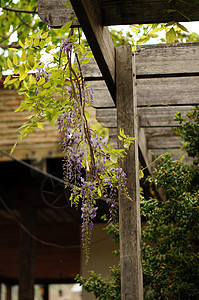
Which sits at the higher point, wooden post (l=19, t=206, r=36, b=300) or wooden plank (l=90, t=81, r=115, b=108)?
wooden plank (l=90, t=81, r=115, b=108)

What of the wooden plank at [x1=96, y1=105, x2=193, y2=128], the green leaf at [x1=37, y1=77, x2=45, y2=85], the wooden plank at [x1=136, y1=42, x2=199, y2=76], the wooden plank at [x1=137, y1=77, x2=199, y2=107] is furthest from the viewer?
the wooden plank at [x1=96, y1=105, x2=193, y2=128]

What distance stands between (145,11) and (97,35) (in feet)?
1.04

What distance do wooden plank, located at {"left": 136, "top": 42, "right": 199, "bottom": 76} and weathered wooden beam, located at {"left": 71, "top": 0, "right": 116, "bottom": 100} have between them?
1.50 ft

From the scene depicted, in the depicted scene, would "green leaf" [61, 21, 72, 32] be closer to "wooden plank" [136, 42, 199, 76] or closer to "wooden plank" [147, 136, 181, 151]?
"wooden plank" [136, 42, 199, 76]

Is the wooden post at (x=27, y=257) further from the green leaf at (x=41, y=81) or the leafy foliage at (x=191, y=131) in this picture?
the green leaf at (x=41, y=81)

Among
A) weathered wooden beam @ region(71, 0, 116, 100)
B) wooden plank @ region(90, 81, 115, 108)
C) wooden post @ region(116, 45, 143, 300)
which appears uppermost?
wooden plank @ region(90, 81, 115, 108)

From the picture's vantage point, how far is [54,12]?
2426 millimetres

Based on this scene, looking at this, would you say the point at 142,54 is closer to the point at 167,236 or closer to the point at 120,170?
the point at 120,170

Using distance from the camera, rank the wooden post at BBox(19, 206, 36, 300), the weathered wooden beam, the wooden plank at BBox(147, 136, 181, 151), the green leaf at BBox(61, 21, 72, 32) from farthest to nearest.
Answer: the wooden post at BBox(19, 206, 36, 300)
the wooden plank at BBox(147, 136, 181, 151)
the green leaf at BBox(61, 21, 72, 32)
the weathered wooden beam

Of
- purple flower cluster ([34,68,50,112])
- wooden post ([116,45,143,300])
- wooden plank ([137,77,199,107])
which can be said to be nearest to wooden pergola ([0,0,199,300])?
wooden post ([116,45,143,300])

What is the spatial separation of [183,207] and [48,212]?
14.8ft

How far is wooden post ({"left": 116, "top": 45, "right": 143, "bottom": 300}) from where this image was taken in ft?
7.76

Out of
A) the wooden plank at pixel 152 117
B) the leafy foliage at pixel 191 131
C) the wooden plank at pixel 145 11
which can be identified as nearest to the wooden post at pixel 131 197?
the wooden plank at pixel 145 11

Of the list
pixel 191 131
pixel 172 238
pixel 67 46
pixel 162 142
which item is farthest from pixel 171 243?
pixel 67 46
